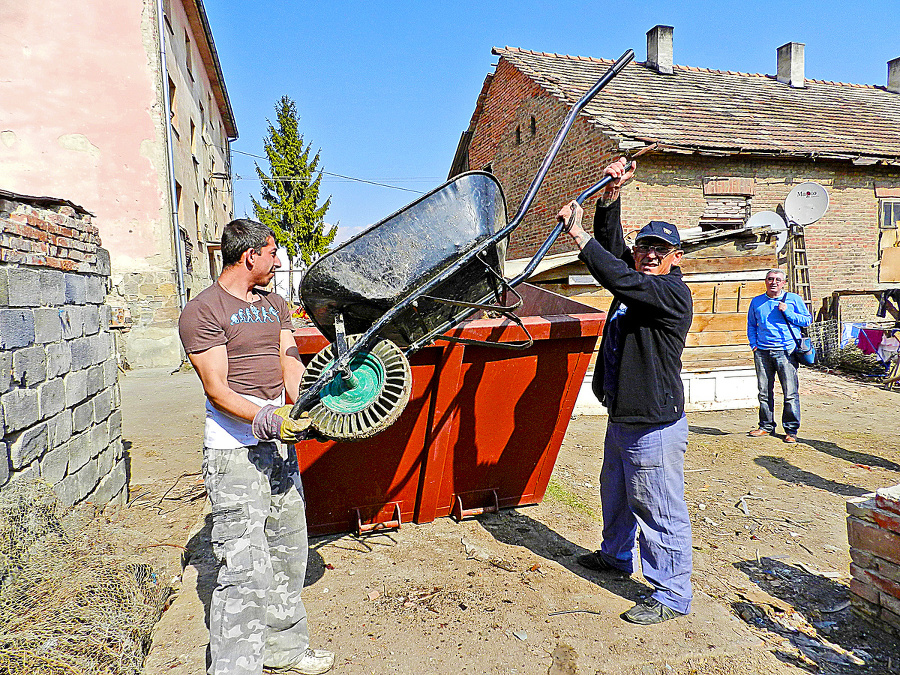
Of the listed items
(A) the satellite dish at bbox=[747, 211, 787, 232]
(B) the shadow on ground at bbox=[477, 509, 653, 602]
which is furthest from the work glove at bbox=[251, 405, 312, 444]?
(A) the satellite dish at bbox=[747, 211, 787, 232]

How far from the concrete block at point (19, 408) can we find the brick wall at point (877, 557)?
4.16 meters

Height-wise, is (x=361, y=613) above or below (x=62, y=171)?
below

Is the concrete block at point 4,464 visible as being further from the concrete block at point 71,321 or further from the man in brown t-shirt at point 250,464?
the man in brown t-shirt at point 250,464

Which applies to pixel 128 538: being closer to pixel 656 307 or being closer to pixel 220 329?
pixel 220 329

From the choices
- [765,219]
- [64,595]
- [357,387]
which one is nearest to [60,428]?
[64,595]

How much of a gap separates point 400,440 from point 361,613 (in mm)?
919

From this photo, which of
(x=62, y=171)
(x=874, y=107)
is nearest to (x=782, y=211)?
(x=874, y=107)

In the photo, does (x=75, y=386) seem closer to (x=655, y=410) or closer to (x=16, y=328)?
(x=16, y=328)

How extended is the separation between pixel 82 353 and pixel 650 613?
3742 mm

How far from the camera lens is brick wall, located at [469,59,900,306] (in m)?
9.66

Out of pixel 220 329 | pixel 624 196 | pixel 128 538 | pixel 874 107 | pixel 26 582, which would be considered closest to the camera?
pixel 220 329

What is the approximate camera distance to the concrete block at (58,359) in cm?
327

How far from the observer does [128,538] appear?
129 inches

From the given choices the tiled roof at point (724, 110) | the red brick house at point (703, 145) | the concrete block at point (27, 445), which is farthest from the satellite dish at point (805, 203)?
the concrete block at point (27, 445)
